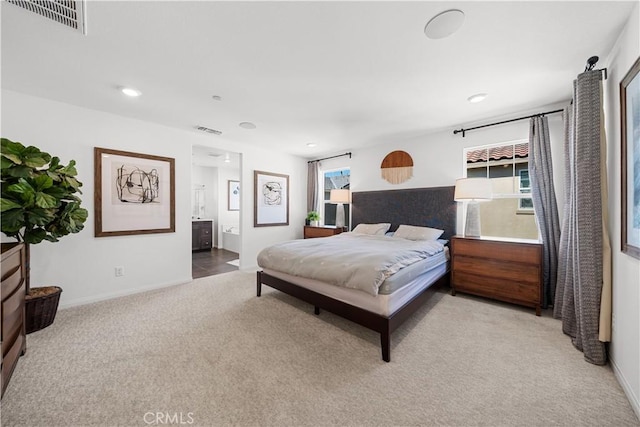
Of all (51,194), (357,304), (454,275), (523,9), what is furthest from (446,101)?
(51,194)

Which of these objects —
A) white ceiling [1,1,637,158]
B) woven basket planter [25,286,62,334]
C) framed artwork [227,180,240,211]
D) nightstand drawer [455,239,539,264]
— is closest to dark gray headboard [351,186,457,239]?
nightstand drawer [455,239,539,264]

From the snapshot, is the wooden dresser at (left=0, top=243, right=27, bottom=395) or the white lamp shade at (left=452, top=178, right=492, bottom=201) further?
the white lamp shade at (left=452, top=178, right=492, bottom=201)

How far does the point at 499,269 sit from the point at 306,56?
10.4ft

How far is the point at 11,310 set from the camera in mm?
1552

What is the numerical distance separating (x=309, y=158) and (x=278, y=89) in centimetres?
333

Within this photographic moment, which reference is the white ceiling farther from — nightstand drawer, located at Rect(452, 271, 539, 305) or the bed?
nightstand drawer, located at Rect(452, 271, 539, 305)

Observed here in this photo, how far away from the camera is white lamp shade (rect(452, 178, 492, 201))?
10.2 ft

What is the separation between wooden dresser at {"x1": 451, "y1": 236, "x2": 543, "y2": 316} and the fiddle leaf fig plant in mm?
4439

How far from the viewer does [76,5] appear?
148cm

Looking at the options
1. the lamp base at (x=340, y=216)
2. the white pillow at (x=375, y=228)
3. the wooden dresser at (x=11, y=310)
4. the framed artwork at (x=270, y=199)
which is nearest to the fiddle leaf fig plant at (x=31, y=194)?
the wooden dresser at (x=11, y=310)

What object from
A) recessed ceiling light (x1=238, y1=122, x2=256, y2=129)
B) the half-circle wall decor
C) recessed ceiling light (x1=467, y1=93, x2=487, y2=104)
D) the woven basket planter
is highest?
recessed ceiling light (x1=467, y1=93, x2=487, y2=104)

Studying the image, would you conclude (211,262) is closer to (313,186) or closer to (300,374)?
(313,186)

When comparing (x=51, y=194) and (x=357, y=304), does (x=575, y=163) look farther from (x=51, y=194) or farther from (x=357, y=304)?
(x=51, y=194)

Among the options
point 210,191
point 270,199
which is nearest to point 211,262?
point 270,199
